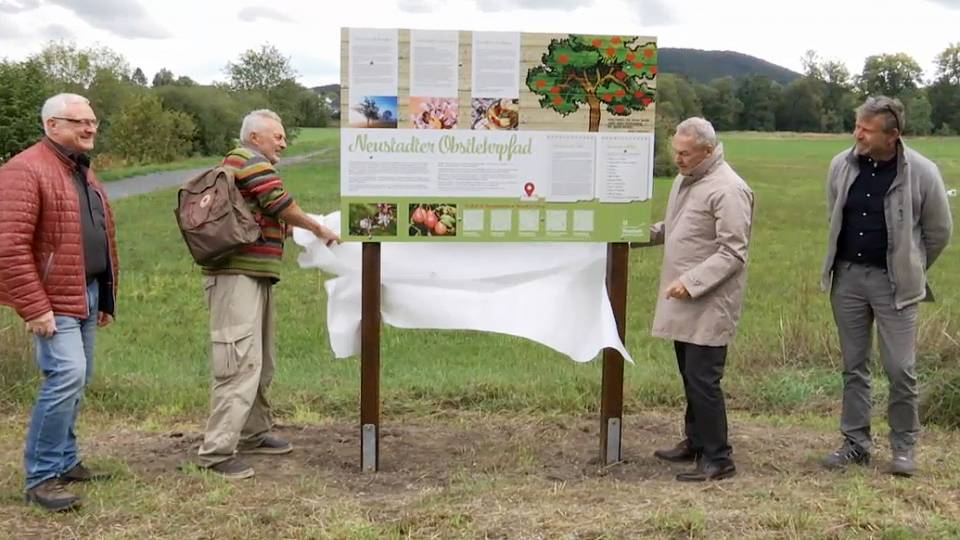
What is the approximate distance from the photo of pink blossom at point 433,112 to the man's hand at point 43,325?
1989 mm

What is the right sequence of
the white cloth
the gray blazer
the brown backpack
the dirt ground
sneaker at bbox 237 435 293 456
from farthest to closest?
1. sneaker at bbox 237 435 293 456
2. the white cloth
3. the gray blazer
4. the brown backpack
5. the dirt ground

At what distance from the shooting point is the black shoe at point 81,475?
5.01 m

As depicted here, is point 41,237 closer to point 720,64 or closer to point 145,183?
point 145,183

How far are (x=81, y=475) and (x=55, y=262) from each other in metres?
1.23

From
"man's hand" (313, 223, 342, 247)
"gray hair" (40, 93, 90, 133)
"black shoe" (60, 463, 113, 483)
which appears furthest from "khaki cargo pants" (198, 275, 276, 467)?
"gray hair" (40, 93, 90, 133)

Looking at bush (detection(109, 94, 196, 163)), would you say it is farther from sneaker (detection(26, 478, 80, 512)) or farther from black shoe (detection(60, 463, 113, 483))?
sneaker (detection(26, 478, 80, 512))

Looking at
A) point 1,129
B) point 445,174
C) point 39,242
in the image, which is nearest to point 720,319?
point 445,174

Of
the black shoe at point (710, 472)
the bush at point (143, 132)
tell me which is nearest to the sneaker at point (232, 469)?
the black shoe at point (710, 472)

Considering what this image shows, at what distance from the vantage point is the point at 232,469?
16.9 feet

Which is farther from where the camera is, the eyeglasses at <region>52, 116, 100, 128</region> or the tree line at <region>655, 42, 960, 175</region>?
the tree line at <region>655, 42, 960, 175</region>

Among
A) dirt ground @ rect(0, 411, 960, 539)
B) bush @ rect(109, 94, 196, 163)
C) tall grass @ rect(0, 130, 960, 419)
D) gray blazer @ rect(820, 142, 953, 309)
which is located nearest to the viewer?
dirt ground @ rect(0, 411, 960, 539)

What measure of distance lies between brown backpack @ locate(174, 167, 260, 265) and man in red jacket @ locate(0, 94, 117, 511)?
424 millimetres

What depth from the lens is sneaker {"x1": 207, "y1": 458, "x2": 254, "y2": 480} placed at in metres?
5.11

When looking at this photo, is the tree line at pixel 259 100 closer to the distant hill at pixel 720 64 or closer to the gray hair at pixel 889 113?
the distant hill at pixel 720 64
